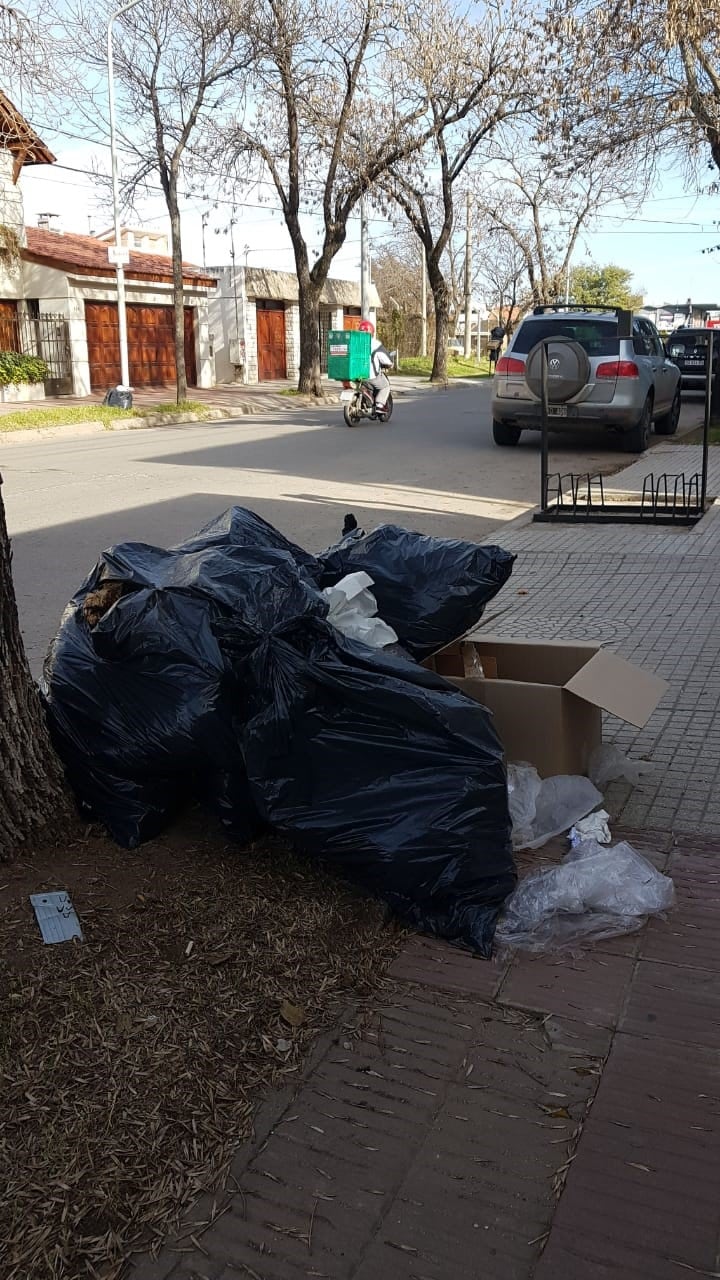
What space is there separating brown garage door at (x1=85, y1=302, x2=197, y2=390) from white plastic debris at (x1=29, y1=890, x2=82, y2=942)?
2920cm

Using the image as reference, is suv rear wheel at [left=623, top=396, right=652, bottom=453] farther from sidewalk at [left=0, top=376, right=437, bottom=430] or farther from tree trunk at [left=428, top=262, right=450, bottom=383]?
tree trunk at [left=428, top=262, right=450, bottom=383]

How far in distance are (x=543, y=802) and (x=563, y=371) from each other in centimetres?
904

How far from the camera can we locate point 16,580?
773cm

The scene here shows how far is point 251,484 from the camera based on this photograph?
41.4 ft

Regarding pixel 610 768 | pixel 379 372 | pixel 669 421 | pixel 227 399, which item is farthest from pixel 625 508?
pixel 227 399

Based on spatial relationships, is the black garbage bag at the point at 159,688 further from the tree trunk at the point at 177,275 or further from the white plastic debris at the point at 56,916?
the tree trunk at the point at 177,275

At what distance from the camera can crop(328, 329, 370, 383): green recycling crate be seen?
2219cm

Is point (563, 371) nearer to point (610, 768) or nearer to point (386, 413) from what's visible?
point (610, 768)

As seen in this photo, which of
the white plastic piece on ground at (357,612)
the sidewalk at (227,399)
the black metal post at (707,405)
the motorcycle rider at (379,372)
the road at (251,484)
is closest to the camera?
the white plastic piece on ground at (357,612)

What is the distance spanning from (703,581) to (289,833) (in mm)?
5025

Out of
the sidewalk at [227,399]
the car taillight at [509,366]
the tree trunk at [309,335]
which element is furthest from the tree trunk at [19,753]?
the tree trunk at [309,335]

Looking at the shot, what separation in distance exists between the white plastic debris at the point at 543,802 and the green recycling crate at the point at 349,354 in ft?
62.7

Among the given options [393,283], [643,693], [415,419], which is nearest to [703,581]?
[643,693]

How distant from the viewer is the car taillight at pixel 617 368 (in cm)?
1402
